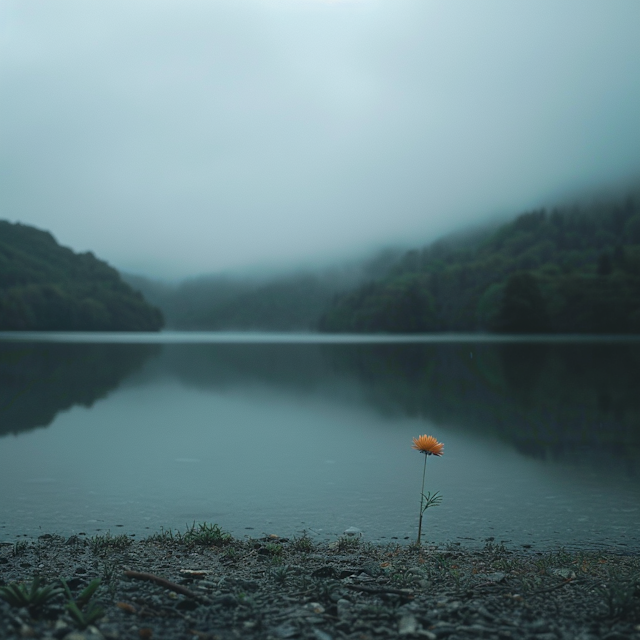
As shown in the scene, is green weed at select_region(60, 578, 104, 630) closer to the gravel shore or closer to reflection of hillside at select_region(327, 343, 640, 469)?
the gravel shore

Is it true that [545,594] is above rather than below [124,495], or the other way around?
above

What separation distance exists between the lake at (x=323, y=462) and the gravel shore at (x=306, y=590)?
1.05 m

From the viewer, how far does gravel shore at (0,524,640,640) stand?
17.8 feet

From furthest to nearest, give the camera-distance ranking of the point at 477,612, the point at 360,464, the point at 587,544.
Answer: the point at 360,464 < the point at 587,544 < the point at 477,612

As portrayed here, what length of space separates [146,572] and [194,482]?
18.8 feet

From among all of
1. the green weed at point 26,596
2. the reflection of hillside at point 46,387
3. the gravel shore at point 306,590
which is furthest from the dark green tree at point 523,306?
the green weed at point 26,596

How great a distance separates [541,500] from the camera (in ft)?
37.4

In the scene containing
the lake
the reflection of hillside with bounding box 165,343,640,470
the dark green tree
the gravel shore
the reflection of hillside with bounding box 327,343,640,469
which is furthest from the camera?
the dark green tree

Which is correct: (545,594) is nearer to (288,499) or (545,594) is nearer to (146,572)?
(146,572)

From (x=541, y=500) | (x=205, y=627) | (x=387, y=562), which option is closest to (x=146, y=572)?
(x=205, y=627)

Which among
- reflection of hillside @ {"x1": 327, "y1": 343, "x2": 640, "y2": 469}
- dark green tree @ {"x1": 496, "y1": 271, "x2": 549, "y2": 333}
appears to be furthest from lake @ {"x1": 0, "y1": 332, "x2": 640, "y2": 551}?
dark green tree @ {"x1": 496, "y1": 271, "x2": 549, "y2": 333}

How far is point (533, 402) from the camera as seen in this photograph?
27438 mm

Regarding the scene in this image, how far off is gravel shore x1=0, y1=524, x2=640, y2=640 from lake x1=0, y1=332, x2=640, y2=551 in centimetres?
105

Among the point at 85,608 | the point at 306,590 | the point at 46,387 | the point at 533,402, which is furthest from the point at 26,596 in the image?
the point at 46,387
